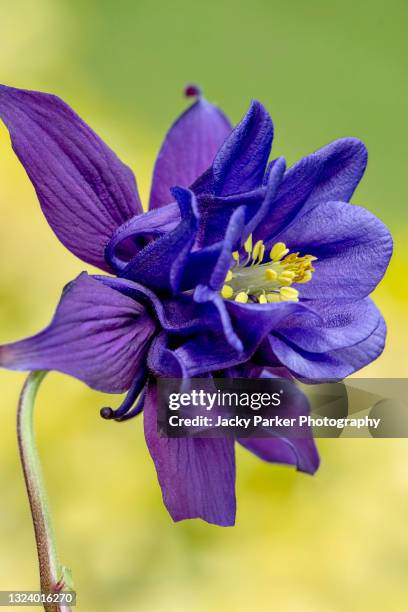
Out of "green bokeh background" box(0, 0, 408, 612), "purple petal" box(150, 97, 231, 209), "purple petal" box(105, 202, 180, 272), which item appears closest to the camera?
"purple petal" box(105, 202, 180, 272)

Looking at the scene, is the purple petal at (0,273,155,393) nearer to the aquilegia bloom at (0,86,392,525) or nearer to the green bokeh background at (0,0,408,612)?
the aquilegia bloom at (0,86,392,525)

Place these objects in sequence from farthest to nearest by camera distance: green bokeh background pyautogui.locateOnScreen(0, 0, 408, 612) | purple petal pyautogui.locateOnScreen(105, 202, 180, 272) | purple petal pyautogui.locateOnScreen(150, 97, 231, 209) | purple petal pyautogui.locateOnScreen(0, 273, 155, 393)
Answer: green bokeh background pyautogui.locateOnScreen(0, 0, 408, 612) < purple petal pyautogui.locateOnScreen(150, 97, 231, 209) < purple petal pyautogui.locateOnScreen(105, 202, 180, 272) < purple petal pyautogui.locateOnScreen(0, 273, 155, 393)

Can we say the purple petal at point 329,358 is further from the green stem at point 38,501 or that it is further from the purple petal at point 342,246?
the green stem at point 38,501

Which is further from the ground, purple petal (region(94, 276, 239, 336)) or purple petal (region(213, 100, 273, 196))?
purple petal (region(213, 100, 273, 196))

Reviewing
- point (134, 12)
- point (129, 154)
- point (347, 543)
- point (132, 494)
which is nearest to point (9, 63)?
point (129, 154)

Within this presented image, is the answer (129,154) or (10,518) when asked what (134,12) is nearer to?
(129,154)

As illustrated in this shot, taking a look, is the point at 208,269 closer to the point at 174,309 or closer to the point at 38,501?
the point at 174,309

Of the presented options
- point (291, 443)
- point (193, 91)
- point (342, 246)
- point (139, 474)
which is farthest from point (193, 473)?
point (139, 474)

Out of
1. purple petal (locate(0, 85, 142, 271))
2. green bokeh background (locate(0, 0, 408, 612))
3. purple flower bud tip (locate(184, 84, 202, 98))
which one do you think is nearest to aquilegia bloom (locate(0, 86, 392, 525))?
purple petal (locate(0, 85, 142, 271))
